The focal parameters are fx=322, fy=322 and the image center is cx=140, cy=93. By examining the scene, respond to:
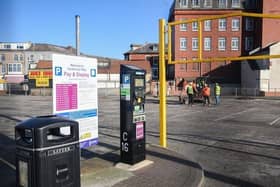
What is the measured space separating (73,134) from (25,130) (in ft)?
2.23

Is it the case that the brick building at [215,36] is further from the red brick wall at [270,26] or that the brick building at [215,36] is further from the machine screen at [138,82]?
the machine screen at [138,82]

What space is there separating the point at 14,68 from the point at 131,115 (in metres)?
78.6

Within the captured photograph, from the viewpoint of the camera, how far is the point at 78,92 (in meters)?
6.43

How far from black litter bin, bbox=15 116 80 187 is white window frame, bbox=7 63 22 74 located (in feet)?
260

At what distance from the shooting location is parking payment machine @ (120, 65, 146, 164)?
6.76 meters

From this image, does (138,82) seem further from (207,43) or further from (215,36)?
(215,36)

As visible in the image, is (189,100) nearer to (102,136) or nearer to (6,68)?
(102,136)

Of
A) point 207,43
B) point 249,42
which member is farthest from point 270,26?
point 207,43

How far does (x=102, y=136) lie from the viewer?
1116 cm

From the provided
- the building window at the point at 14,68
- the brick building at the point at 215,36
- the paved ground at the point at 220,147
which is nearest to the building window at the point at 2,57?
the building window at the point at 14,68

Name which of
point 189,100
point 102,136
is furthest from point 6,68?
point 102,136

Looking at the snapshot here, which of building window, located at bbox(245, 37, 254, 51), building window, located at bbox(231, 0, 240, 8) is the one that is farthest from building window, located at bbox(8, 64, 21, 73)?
building window, located at bbox(245, 37, 254, 51)

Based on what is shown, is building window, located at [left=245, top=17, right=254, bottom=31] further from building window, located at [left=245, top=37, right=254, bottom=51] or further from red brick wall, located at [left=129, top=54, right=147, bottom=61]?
red brick wall, located at [left=129, top=54, right=147, bottom=61]

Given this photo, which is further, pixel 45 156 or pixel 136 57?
pixel 136 57
